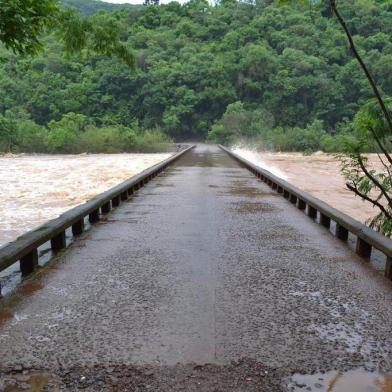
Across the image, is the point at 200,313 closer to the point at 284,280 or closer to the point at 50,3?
the point at 284,280

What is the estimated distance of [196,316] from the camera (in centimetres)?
378

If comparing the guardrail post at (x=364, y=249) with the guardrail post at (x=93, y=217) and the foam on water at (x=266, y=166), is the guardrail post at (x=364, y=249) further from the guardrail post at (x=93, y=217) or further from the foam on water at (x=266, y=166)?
the foam on water at (x=266, y=166)

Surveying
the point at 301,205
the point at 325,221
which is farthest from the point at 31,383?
the point at 301,205

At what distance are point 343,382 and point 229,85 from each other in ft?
262

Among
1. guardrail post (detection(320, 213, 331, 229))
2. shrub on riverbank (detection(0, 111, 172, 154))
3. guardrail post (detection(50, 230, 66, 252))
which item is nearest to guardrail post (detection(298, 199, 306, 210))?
guardrail post (detection(320, 213, 331, 229))

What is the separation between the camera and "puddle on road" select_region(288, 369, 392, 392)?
277 cm

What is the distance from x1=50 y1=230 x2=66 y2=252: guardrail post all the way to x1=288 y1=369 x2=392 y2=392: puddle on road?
3838 mm

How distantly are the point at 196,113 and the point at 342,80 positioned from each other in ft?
77.5

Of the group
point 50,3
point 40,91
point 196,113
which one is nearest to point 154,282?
point 50,3

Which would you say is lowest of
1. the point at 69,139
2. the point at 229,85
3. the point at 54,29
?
the point at 69,139

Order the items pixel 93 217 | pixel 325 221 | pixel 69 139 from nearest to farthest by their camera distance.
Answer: pixel 325 221
pixel 93 217
pixel 69 139

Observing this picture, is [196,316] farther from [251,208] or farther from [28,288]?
[251,208]

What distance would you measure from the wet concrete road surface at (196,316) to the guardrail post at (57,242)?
16 cm

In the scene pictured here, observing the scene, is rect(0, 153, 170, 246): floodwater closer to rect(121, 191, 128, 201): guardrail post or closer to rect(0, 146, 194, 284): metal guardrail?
rect(121, 191, 128, 201): guardrail post
